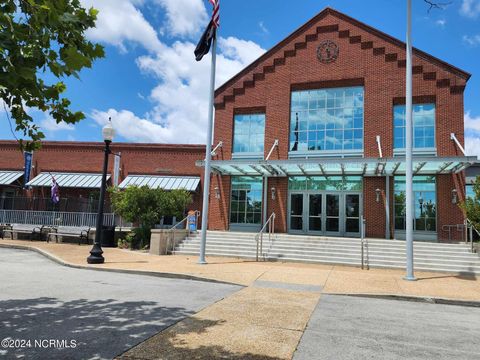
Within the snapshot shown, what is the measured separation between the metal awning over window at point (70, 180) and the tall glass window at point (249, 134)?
9.16 metres

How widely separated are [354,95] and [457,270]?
1111 centimetres

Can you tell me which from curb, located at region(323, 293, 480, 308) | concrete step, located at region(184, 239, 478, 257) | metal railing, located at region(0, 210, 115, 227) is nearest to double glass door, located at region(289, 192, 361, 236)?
concrete step, located at region(184, 239, 478, 257)

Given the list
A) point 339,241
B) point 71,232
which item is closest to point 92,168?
point 71,232

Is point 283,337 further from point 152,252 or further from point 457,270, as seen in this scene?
point 152,252

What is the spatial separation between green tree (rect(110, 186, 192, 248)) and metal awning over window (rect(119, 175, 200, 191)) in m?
4.72

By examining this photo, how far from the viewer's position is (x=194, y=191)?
977 inches

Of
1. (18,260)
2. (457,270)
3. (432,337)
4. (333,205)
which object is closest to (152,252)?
(18,260)

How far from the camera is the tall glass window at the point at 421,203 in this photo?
65.4 feet

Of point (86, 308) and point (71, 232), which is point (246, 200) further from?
point (86, 308)

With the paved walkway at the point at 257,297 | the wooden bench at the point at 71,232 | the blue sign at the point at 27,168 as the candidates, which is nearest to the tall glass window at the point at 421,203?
the paved walkway at the point at 257,297

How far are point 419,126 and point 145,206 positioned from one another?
47.1ft

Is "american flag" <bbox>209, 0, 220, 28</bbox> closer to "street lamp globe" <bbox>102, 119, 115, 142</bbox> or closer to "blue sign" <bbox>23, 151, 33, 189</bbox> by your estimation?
"street lamp globe" <bbox>102, 119, 115, 142</bbox>

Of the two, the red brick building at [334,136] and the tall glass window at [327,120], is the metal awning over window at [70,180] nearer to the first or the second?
the red brick building at [334,136]

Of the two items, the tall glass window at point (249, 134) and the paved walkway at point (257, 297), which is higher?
the tall glass window at point (249, 134)
